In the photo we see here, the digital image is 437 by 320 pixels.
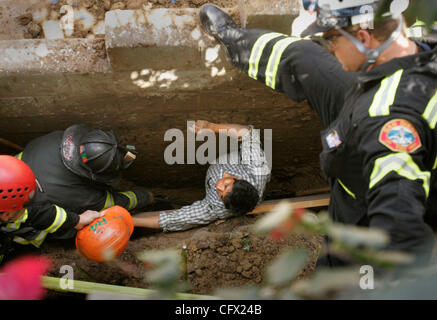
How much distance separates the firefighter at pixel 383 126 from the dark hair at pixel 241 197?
1.27 metres

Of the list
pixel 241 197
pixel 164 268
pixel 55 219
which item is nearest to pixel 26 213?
pixel 55 219

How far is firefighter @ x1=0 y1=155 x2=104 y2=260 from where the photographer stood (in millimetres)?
2398

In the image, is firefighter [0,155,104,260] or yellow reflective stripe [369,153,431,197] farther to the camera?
firefighter [0,155,104,260]

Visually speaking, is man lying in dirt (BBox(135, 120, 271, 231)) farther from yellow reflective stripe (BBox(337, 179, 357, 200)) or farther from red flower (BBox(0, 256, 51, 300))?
red flower (BBox(0, 256, 51, 300))

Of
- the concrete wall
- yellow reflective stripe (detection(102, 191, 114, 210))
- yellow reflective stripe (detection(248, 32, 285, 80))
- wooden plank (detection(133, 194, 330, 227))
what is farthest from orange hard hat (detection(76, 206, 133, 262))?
yellow reflective stripe (detection(248, 32, 285, 80))

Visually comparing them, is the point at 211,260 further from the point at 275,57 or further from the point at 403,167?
the point at 403,167

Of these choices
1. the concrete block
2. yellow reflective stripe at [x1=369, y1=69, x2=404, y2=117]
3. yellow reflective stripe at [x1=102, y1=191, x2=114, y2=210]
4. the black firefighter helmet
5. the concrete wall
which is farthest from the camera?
yellow reflective stripe at [x1=102, y1=191, x2=114, y2=210]

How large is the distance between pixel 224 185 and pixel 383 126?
2.10m

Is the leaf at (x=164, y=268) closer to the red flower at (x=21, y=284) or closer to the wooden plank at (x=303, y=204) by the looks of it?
the red flower at (x=21, y=284)

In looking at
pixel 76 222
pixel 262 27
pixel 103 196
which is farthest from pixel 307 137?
pixel 76 222

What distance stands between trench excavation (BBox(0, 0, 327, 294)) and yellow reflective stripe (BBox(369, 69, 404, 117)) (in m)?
1.04

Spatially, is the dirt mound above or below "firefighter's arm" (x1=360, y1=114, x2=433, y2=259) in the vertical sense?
below

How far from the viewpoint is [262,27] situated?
2.33 meters
